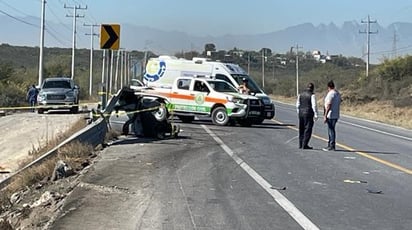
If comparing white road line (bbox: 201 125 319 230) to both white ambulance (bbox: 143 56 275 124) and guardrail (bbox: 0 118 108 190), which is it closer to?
guardrail (bbox: 0 118 108 190)

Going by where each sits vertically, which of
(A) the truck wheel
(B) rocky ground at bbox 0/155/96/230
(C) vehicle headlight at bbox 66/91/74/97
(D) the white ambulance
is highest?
(D) the white ambulance

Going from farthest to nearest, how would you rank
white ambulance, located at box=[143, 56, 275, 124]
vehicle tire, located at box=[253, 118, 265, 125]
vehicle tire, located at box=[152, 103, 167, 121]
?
1. white ambulance, located at box=[143, 56, 275, 124]
2. vehicle tire, located at box=[253, 118, 265, 125]
3. vehicle tire, located at box=[152, 103, 167, 121]

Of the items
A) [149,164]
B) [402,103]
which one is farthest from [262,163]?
[402,103]

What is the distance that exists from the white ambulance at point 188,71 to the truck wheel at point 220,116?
14.3ft

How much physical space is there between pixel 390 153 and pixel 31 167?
993cm

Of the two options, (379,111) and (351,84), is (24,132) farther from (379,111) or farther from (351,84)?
(351,84)

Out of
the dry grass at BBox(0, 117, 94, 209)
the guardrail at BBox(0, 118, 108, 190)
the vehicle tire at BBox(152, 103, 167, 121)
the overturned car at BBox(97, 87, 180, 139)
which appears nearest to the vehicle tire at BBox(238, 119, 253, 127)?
the vehicle tire at BBox(152, 103, 167, 121)

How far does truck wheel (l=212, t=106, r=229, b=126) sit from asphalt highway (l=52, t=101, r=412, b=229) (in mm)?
7384

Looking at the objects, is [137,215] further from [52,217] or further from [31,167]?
[31,167]

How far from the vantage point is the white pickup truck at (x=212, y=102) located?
1113 inches

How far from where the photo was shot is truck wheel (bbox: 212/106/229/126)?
28266mm

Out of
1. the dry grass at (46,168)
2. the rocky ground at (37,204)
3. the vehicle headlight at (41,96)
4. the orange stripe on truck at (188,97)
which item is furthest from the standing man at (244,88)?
the rocky ground at (37,204)

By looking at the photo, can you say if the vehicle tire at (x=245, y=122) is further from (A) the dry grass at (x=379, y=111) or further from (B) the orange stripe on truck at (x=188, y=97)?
(A) the dry grass at (x=379, y=111)

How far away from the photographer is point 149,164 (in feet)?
49.5
